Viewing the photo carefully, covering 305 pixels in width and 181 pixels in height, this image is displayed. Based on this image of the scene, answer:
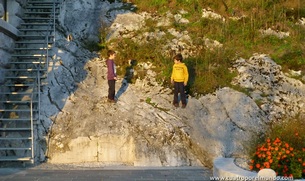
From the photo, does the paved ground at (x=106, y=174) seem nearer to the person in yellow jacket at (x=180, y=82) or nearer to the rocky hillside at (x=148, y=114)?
the rocky hillside at (x=148, y=114)

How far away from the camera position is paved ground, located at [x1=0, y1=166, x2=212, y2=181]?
27.7 feet

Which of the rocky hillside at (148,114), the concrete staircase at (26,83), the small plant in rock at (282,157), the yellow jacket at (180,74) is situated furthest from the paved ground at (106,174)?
the yellow jacket at (180,74)

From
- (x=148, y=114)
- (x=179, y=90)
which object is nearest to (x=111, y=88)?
(x=148, y=114)

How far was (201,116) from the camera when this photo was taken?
10.7 m

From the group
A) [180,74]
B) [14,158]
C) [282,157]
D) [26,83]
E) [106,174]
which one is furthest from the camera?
[26,83]

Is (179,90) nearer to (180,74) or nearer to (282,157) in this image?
(180,74)

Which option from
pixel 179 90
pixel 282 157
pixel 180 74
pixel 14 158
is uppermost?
pixel 180 74

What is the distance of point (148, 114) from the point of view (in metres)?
10.6

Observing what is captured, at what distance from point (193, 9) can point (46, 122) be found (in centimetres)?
818

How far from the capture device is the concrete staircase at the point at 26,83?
390 inches

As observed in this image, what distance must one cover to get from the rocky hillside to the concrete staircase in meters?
0.34

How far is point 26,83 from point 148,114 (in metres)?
3.82

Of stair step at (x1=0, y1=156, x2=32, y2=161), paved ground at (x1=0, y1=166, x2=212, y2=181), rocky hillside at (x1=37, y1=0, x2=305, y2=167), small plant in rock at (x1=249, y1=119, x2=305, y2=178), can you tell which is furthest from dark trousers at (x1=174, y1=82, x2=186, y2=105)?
stair step at (x1=0, y1=156, x2=32, y2=161)

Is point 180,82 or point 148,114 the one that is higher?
point 180,82
